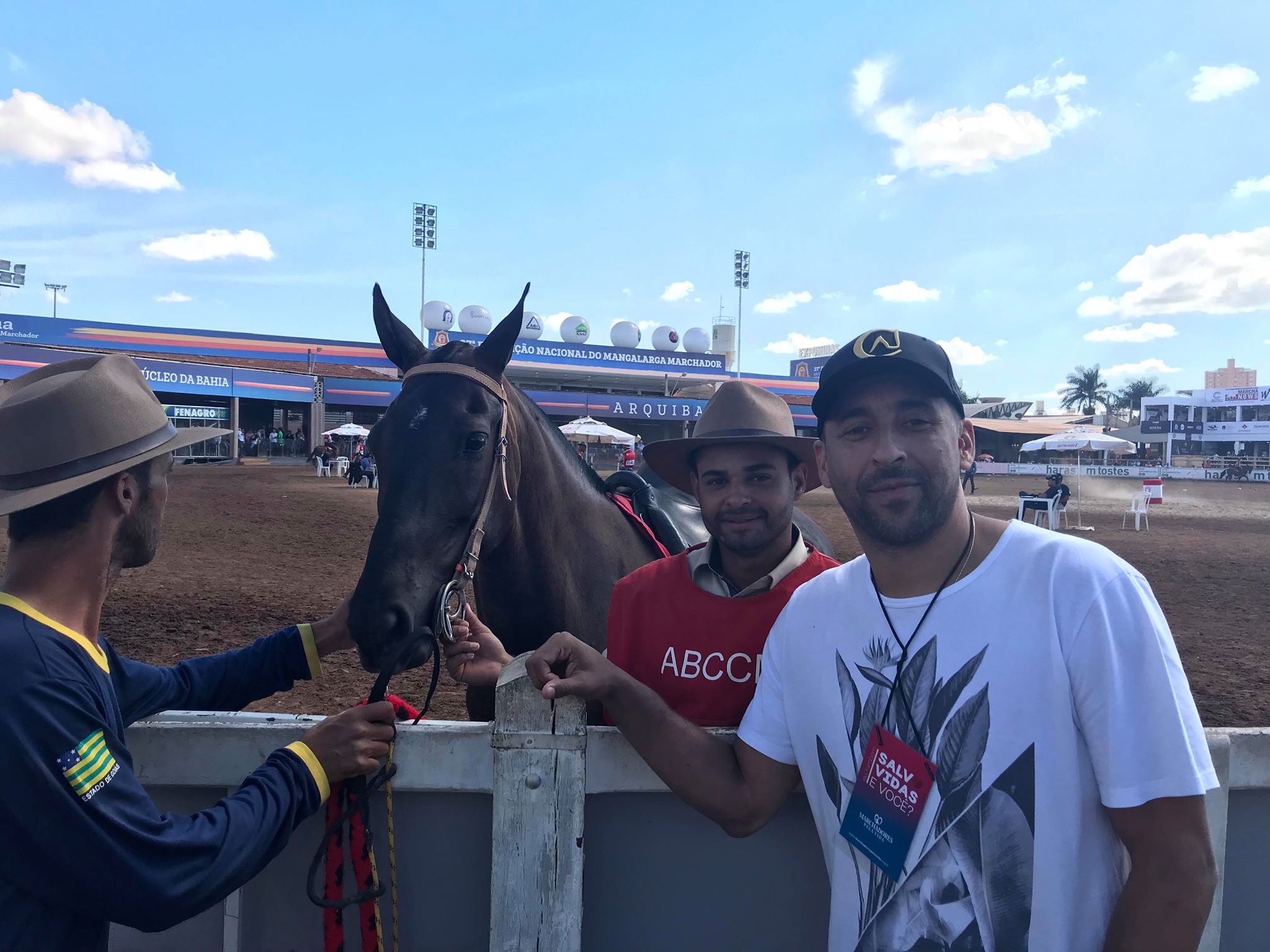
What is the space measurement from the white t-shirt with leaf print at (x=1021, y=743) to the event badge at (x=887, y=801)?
0.02m

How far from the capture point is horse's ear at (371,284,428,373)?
2562 mm

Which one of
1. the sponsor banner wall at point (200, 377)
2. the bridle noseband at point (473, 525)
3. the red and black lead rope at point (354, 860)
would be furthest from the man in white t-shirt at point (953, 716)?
the sponsor banner wall at point (200, 377)

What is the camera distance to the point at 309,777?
1.39 meters

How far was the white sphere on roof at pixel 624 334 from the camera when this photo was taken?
55469 millimetres

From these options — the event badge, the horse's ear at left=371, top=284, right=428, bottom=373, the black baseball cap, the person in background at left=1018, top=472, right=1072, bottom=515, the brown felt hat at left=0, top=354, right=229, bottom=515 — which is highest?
the horse's ear at left=371, top=284, right=428, bottom=373

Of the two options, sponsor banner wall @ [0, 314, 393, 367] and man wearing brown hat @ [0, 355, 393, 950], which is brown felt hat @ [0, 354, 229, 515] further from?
sponsor banner wall @ [0, 314, 393, 367]

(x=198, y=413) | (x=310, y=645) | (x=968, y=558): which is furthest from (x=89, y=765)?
(x=198, y=413)

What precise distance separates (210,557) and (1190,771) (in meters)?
11.6

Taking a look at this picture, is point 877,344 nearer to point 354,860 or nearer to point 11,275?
point 354,860

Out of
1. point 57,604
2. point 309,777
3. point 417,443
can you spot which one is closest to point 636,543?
point 417,443

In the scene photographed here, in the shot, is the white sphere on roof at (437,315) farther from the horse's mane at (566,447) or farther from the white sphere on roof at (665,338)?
the horse's mane at (566,447)

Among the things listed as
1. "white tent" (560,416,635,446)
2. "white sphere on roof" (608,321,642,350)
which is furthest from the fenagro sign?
"white sphere on roof" (608,321,642,350)

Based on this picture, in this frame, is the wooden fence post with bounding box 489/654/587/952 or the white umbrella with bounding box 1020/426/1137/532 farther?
the white umbrella with bounding box 1020/426/1137/532

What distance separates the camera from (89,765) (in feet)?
3.70
